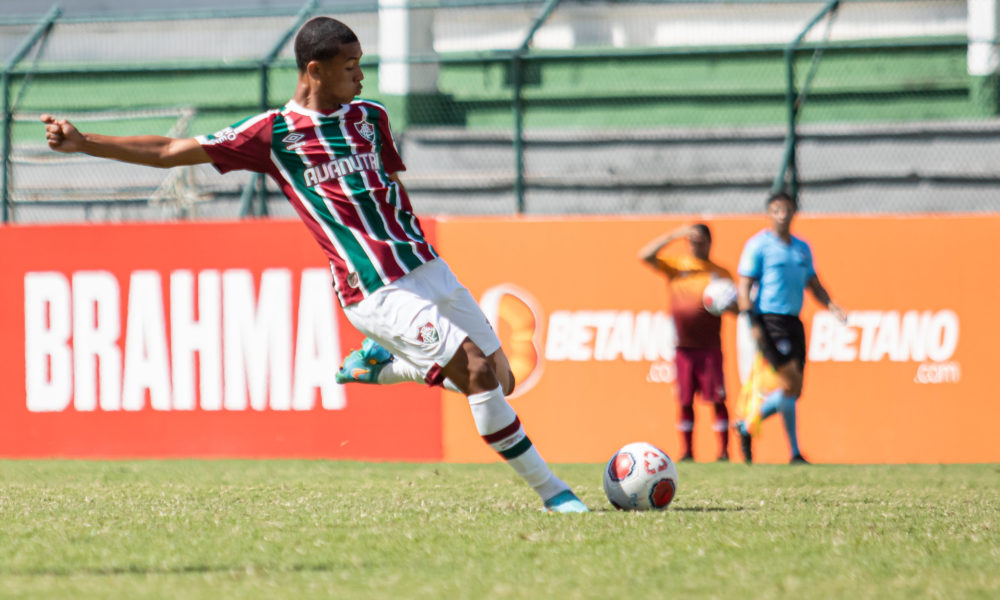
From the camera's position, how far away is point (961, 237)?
1087cm

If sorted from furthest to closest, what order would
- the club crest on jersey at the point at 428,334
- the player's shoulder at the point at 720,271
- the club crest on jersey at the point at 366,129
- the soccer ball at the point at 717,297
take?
1. the player's shoulder at the point at 720,271
2. the soccer ball at the point at 717,297
3. the club crest on jersey at the point at 366,129
4. the club crest on jersey at the point at 428,334

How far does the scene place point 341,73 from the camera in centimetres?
600

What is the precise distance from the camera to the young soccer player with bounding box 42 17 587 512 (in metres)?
5.95

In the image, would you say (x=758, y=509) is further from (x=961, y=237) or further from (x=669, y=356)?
(x=961, y=237)

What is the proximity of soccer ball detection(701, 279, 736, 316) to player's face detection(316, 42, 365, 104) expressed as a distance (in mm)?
5323

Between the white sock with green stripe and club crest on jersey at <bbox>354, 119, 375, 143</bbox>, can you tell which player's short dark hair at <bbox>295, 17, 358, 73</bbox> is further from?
the white sock with green stripe

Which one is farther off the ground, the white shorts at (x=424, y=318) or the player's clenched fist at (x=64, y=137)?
the player's clenched fist at (x=64, y=137)

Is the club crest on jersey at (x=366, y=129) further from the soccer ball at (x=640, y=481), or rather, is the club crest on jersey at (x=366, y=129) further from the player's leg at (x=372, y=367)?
the soccer ball at (x=640, y=481)

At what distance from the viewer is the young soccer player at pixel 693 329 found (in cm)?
1059

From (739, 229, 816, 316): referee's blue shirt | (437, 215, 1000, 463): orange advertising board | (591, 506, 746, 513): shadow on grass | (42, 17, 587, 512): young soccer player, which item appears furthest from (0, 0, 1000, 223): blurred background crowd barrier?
(42, 17, 587, 512): young soccer player

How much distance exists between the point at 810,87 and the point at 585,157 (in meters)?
2.94

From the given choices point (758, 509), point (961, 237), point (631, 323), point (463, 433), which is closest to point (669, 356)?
point (631, 323)

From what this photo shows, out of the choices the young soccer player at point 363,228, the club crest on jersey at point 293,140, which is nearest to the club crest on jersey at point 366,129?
the young soccer player at point 363,228

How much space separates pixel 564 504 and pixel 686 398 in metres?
4.64
